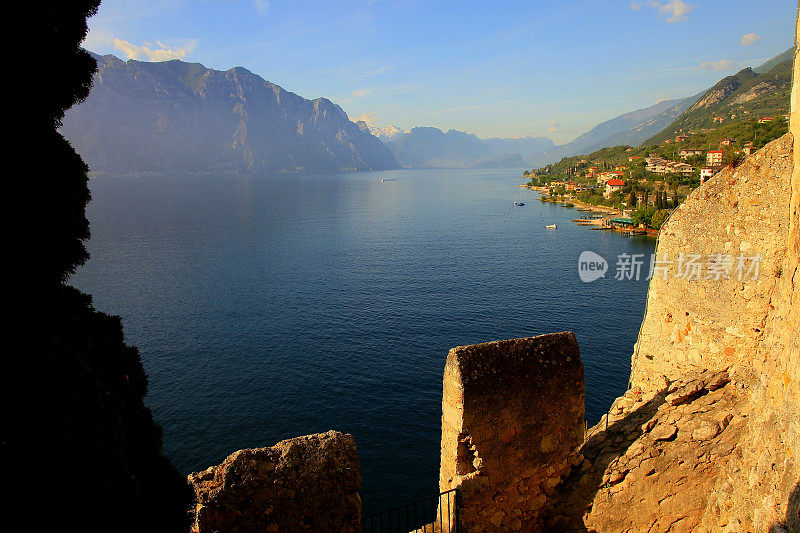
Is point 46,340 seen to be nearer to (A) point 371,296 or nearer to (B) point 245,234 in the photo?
(A) point 371,296

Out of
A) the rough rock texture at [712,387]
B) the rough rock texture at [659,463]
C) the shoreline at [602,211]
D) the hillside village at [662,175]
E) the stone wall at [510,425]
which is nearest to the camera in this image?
the rough rock texture at [712,387]

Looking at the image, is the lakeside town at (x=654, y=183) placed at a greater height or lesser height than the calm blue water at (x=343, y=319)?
greater

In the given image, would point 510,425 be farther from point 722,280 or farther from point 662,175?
point 662,175

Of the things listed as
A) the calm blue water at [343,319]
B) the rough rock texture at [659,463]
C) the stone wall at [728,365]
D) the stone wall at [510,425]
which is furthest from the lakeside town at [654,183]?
the stone wall at [510,425]

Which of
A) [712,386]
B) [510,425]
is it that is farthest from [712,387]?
[510,425]

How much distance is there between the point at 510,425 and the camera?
352 inches

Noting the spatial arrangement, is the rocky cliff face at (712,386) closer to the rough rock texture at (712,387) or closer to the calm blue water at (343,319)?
the rough rock texture at (712,387)

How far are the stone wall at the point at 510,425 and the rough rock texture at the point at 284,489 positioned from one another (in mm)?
2005

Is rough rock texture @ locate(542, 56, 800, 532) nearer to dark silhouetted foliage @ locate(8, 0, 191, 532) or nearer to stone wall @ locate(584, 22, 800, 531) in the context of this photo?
stone wall @ locate(584, 22, 800, 531)

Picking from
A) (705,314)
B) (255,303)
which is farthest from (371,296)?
(705,314)

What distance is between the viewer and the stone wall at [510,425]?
28.2 ft

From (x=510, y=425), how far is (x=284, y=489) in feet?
13.2

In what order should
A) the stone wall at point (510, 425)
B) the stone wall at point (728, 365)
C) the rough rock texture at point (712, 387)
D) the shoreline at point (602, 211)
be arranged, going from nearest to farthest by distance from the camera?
the stone wall at point (728, 365) < the rough rock texture at point (712, 387) < the stone wall at point (510, 425) < the shoreline at point (602, 211)

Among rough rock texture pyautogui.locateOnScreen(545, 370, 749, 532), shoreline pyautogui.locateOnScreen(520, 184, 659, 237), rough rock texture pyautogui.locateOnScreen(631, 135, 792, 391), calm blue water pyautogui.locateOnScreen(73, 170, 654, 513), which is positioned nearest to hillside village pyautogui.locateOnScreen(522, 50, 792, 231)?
shoreline pyautogui.locateOnScreen(520, 184, 659, 237)
